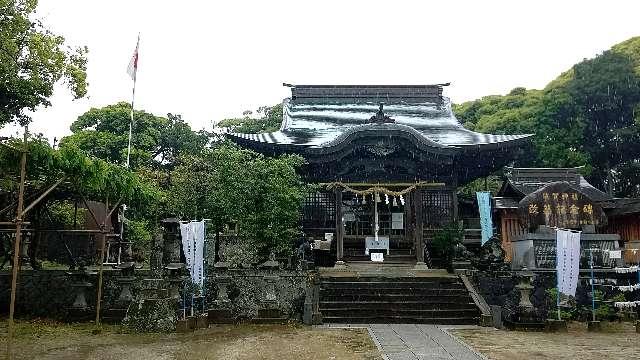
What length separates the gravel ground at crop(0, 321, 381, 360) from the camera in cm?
933

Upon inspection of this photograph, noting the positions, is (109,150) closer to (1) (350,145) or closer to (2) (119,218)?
(2) (119,218)

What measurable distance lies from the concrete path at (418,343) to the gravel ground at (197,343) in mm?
341

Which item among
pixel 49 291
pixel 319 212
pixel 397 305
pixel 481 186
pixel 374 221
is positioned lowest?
pixel 397 305

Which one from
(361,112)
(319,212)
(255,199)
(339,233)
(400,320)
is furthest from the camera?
(361,112)

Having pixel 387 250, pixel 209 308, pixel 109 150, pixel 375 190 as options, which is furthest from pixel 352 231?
pixel 109 150

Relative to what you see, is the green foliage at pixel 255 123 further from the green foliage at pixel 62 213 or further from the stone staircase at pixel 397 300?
the stone staircase at pixel 397 300

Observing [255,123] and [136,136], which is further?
[255,123]

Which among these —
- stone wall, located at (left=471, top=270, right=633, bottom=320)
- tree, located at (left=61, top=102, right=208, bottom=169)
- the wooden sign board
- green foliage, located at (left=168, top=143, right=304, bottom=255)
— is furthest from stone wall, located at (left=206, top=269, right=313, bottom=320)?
tree, located at (left=61, top=102, right=208, bottom=169)

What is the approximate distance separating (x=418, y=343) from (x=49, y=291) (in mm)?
10712

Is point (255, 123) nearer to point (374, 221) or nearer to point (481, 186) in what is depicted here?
point (481, 186)

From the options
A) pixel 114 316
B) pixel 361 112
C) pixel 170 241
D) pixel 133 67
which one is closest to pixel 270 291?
pixel 170 241

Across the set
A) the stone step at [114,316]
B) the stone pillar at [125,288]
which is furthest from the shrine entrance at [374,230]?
the stone step at [114,316]

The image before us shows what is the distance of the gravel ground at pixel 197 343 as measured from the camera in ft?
30.6

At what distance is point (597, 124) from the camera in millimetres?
34469
